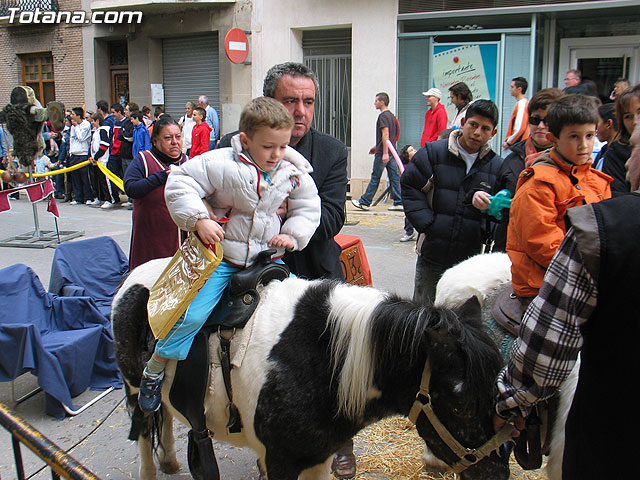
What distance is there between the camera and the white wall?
45.5 feet

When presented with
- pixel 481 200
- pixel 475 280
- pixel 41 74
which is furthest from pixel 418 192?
pixel 41 74

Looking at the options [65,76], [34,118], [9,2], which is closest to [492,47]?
[34,118]

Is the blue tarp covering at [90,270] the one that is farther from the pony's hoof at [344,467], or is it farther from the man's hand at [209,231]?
the man's hand at [209,231]

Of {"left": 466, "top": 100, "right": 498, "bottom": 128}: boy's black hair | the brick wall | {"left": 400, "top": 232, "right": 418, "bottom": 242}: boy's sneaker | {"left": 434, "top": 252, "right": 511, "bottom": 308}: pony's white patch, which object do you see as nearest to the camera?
{"left": 434, "top": 252, "right": 511, "bottom": 308}: pony's white patch

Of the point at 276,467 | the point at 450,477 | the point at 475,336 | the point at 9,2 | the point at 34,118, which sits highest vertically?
the point at 9,2

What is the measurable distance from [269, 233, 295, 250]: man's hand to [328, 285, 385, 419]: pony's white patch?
1.44 feet

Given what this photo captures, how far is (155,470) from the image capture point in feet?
10.7

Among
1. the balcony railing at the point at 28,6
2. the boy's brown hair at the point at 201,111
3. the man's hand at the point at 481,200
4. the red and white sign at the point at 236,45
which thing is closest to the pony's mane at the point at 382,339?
the man's hand at the point at 481,200

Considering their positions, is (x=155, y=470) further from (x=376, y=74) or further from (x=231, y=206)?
(x=376, y=74)

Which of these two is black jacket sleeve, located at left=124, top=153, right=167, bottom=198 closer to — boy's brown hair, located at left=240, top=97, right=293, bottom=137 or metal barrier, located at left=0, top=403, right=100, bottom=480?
boy's brown hair, located at left=240, top=97, right=293, bottom=137

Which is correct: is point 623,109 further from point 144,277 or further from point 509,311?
point 144,277

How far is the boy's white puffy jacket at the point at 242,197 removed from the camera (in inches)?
96.3

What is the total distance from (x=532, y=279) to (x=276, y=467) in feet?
5.03

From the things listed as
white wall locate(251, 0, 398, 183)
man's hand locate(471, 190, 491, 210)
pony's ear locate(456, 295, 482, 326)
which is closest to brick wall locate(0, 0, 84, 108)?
white wall locate(251, 0, 398, 183)
